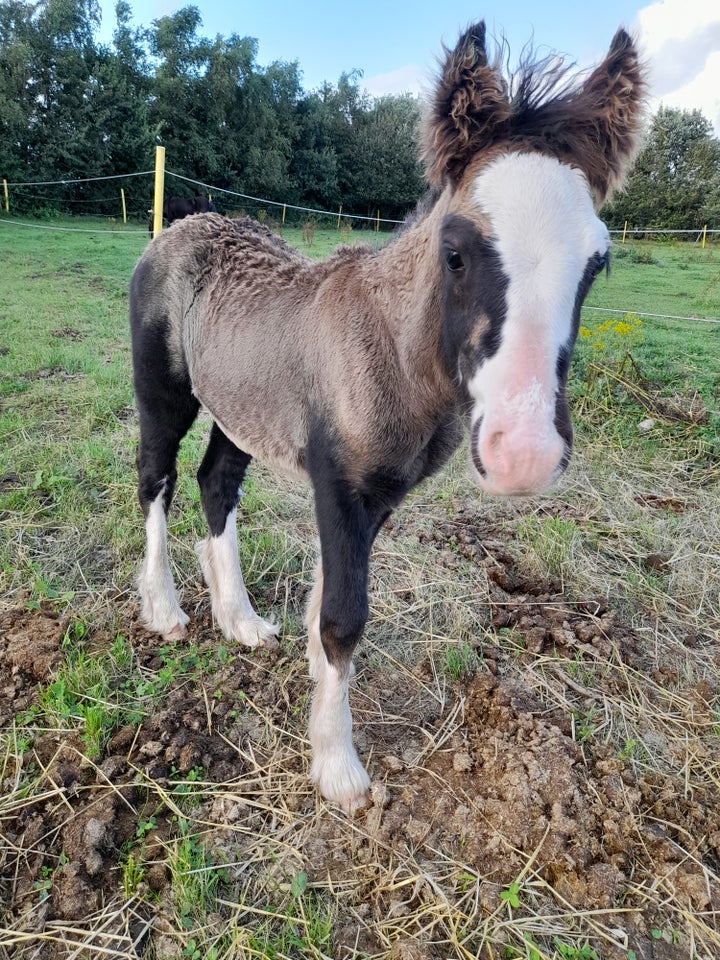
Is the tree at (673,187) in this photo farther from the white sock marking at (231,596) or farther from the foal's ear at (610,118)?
the white sock marking at (231,596)

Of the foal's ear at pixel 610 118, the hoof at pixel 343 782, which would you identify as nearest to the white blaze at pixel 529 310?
the foal's ear at pixel 610 118

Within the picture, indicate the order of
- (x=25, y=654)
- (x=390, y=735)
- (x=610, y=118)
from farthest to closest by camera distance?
(x=25, y=654) < (x=390, y=735) < (x=610, y=118)

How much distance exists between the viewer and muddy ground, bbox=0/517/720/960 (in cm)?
181

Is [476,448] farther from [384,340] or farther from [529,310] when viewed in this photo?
[384,340]

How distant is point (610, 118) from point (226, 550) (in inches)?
100

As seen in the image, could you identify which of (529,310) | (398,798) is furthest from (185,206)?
(398,798)

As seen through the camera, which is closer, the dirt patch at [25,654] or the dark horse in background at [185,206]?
the dirt patch at [25,654]

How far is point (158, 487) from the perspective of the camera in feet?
10.0

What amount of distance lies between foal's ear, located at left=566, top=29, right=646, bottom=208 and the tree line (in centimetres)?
2069

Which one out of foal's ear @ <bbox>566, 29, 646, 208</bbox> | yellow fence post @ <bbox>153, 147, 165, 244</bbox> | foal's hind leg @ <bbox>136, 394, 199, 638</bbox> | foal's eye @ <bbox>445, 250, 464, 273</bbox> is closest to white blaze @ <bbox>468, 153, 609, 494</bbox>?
foal's eye @ <bbox>445, 250, 464, 273</bbox>

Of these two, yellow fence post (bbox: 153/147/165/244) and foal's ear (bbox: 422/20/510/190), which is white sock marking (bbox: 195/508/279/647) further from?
yellow fence post (bbox: 153/147/165/244)

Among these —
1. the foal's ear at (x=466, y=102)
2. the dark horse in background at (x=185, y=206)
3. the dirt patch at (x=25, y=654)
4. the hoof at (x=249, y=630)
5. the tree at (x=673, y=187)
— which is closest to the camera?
the foal's ear at (x=466, y=102)

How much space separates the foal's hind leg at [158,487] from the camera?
117 inches

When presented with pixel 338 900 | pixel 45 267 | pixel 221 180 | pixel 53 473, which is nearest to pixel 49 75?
pixel 221 180
